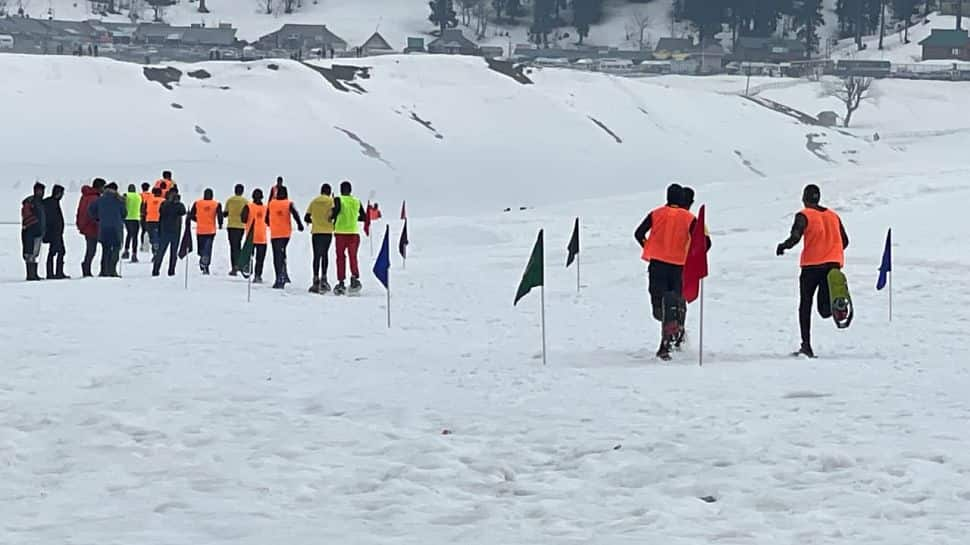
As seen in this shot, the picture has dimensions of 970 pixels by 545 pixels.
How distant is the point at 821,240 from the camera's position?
11.5 meters

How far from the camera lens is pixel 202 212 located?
20297mm

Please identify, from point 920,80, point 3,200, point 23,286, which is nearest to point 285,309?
point 23,286

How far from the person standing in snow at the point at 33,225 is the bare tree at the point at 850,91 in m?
74.1

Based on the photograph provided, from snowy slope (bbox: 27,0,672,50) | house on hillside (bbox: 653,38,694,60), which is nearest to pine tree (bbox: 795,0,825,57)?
house on hillside (bbox: 653,38,694,60)

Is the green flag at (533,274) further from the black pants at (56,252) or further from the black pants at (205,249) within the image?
the black pants at (205,249)

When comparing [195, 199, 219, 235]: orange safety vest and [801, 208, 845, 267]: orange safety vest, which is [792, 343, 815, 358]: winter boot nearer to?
[801, 208, 845, 267]: orange safety vest

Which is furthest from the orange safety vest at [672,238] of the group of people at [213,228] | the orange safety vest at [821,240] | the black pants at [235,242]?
the black pants at [235,242]

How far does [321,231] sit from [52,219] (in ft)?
12.9

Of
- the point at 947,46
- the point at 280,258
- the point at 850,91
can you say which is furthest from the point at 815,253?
the point at 947,46

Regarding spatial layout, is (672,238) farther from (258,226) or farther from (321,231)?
(258,226)

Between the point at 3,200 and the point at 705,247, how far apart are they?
1351 inches

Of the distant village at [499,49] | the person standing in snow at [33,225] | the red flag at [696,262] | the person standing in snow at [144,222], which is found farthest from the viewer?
the distant village at [499,49]

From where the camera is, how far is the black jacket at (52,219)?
18.4m

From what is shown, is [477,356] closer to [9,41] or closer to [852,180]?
[852,180]
